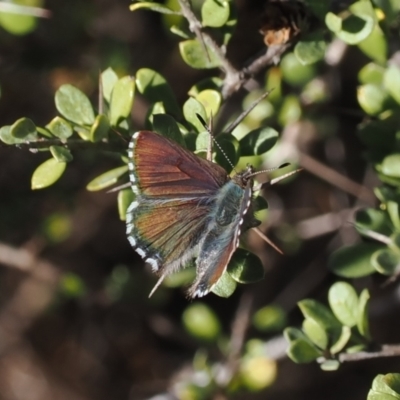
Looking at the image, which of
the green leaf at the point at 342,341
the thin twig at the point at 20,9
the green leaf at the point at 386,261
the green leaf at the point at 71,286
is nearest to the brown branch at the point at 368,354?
the green leaf at the point at 342,341

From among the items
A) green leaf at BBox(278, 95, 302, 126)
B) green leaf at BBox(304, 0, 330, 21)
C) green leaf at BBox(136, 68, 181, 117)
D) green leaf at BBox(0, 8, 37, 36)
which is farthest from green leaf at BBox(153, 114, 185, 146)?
green leaf at BBox(0, 8, 37, 36)

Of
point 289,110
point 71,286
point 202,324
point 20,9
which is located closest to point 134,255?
point 71,286

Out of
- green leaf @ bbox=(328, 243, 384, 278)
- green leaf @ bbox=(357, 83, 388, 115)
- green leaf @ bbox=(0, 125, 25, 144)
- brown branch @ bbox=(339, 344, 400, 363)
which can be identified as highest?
green leaf @ bbox=(0, 125, 25, 144)

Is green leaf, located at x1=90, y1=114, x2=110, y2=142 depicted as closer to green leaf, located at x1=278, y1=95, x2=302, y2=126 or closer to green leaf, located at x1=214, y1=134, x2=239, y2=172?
green leaf, located at x1=214, y1=134, x2=239, y2=172

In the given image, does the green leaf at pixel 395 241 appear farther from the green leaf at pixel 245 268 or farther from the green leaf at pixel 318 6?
the green leaf at pixel 318 6

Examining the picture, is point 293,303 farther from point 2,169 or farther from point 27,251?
point 2,169

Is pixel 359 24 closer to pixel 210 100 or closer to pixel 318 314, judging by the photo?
pixel 210 100
